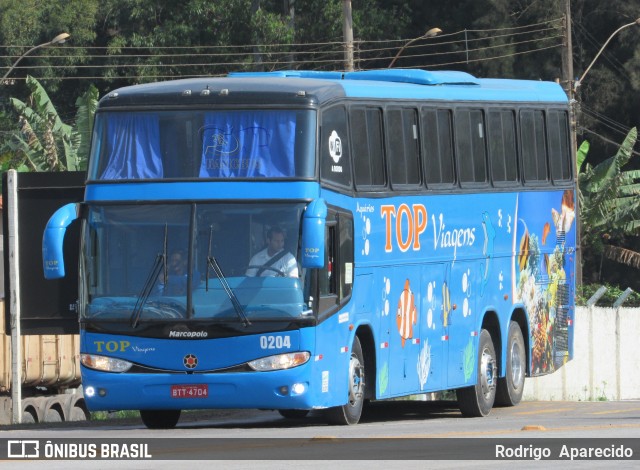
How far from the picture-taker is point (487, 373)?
21.1 metres

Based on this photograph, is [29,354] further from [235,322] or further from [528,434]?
[528,434]

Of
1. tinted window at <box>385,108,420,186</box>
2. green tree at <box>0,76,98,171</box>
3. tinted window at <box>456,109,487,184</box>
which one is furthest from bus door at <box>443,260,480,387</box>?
green tree at <box>0,76,98,171</box>

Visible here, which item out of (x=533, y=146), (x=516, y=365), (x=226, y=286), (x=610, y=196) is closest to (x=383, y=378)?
(x=226, y=286)

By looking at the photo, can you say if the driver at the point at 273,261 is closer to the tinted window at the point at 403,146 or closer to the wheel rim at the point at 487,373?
the tinted window at the point at 403,146

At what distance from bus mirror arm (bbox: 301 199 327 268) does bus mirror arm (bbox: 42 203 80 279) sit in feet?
7.93

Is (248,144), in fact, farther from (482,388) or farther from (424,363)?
(482,388)

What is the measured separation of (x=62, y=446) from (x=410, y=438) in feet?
10.3

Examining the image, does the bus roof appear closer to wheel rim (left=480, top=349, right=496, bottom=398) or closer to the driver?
the driver

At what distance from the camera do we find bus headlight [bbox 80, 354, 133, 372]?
16.2 metres

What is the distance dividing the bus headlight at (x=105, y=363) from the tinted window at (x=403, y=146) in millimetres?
4030

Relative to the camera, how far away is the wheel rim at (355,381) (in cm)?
1708

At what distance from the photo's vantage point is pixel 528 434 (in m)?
14.8

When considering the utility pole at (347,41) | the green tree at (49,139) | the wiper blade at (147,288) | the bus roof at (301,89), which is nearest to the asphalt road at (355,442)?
the wiper blade at (147,288)

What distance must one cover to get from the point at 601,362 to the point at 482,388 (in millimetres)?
12689
